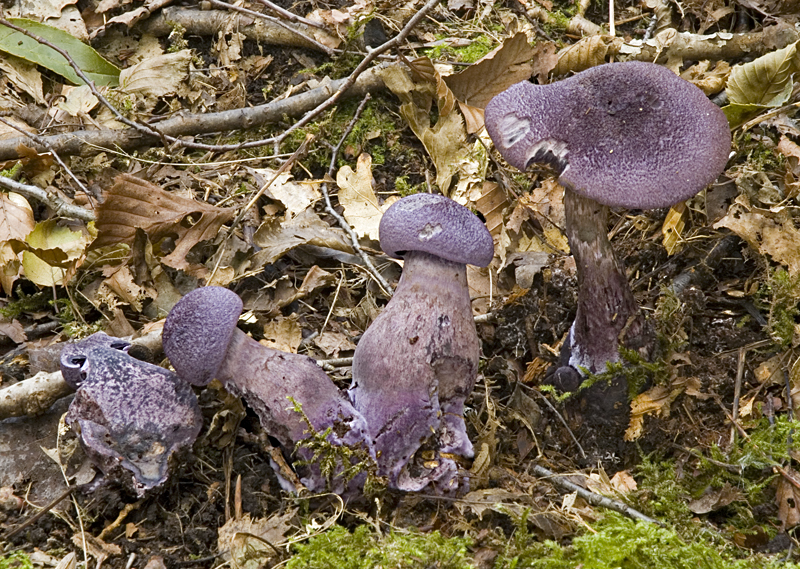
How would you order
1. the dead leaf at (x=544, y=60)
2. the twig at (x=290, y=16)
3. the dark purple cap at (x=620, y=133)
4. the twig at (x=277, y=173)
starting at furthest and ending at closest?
the twig at (x=290, y=16)
the dead leaf at (x=544, y=60)
the twig at (x=277, y=173)
the dark purple cap at (x=620, y=133)

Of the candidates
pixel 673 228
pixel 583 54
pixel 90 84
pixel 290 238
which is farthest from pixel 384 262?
pixel 90 84

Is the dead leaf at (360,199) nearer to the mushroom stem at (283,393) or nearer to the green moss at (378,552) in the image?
the mushroom stem at (283,393)

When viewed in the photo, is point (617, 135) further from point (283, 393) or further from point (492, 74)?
point (492, 74)

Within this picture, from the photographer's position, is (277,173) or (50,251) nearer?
(50,251)

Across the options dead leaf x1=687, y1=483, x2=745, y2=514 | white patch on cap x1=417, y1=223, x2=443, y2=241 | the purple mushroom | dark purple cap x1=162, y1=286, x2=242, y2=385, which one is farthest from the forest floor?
white patch on cap x1=417, y1=223, x2=443, y2=241

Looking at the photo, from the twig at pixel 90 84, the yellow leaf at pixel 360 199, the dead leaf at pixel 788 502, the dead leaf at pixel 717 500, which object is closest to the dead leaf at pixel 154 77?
the twig at pixel 90 84

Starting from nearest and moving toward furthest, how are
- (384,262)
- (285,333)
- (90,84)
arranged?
(285,333) → (384,262) → (90,84)
